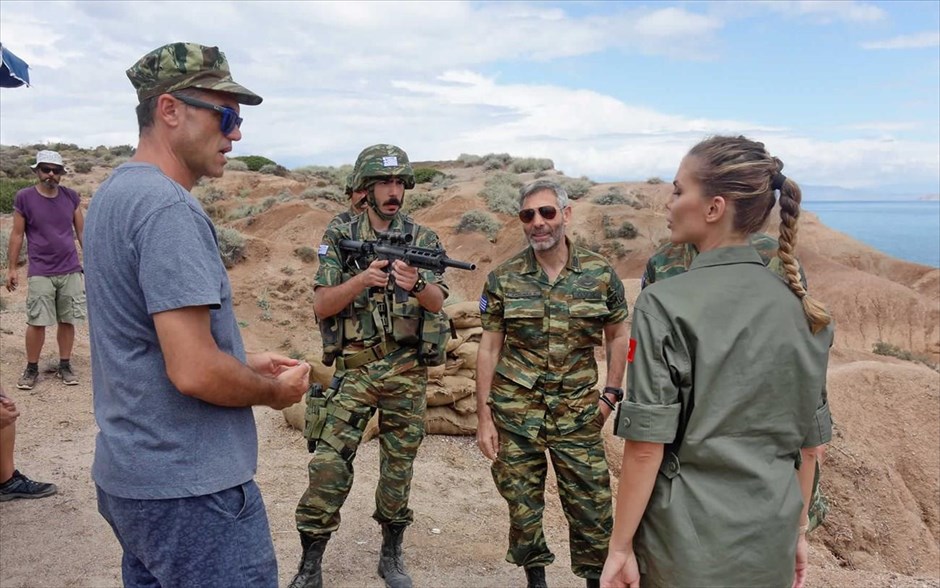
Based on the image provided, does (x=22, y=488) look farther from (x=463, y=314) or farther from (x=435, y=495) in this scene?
(x=463, y=314)

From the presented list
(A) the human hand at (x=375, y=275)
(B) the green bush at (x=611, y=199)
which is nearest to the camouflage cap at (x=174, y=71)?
(A) the human hand at (x=375, y=275)

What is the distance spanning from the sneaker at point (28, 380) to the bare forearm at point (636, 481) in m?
7.01

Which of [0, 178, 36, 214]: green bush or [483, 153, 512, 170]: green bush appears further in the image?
[483, 153, 512, 170]: green bush

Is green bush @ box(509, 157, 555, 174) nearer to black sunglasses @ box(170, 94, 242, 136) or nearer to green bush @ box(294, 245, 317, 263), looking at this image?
green bush @ box(294, 245, 317, 263)

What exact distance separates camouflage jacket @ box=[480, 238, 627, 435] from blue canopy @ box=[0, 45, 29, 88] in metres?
4.68

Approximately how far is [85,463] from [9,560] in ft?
5.08

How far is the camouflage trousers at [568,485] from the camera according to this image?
347 centimetres

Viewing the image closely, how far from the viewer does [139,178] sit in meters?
1.92

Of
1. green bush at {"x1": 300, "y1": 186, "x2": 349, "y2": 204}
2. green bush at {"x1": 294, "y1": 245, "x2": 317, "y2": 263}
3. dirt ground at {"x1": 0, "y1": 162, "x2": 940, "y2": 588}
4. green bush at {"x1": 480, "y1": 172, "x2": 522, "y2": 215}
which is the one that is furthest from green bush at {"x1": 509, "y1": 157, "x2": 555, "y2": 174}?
dirt ground at {"x1": 0, "y1": 162, "x2": 940, "y2": 588}

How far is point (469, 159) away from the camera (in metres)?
Answer: 33.4

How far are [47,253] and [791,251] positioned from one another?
6.97 m

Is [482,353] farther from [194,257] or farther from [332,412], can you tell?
[194,257]

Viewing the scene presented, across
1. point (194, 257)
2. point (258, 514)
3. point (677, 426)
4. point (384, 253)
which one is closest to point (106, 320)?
point (194, 257)

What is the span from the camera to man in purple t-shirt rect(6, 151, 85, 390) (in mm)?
6836
